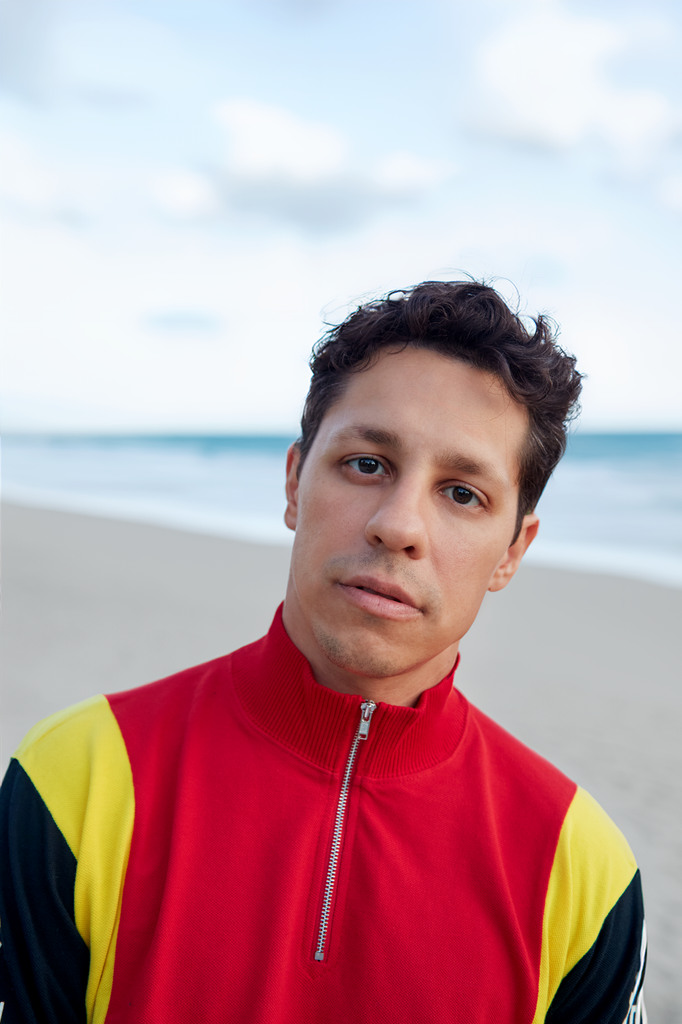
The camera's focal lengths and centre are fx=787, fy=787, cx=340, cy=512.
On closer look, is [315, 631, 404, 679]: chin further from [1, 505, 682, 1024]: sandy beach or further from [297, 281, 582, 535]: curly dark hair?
[1, 505, 682, 1024]: sandy beach

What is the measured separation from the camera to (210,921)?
1.48 m

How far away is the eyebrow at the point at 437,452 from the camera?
162 cm

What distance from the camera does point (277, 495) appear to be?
21391 mm

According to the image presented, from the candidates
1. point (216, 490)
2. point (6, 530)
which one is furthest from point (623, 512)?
point (6, 530)

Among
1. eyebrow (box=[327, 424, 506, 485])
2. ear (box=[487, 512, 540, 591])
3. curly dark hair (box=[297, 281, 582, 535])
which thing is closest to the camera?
eyebrow (box=[327, 424, 506, 485])

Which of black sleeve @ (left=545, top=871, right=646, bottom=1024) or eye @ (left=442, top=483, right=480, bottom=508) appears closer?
black sleeve @ (left=545, top=871, right=646, bottom=1024)

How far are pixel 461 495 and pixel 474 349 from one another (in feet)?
1.09

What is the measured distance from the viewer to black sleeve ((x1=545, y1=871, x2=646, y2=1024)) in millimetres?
1539

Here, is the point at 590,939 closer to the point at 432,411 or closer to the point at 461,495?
the point at 461,495

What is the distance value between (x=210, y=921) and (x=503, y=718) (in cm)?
472

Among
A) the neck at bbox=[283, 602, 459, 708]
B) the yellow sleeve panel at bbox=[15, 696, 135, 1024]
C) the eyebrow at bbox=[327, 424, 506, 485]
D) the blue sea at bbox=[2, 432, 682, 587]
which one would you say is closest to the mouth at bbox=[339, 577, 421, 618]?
the neck at bbox=[283, 602, 459, 708]

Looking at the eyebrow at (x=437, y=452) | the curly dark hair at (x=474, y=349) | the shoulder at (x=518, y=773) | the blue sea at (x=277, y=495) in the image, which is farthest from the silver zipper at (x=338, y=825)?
the blue sea at (x=277, y=495)

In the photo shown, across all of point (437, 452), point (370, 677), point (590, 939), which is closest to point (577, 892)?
point (590, 939)

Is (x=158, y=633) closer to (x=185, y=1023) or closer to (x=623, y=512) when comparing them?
(x=185, y=1023)
